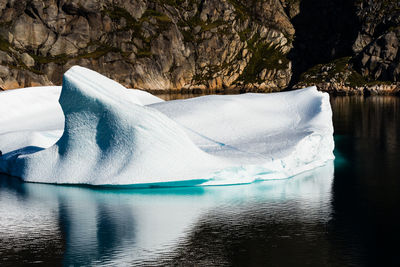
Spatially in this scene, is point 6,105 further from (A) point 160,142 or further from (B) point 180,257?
(B) point 180,257

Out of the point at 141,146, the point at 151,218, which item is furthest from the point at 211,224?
the point at 141,146

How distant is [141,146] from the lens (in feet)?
115

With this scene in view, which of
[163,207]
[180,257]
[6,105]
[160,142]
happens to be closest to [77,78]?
[160,142]

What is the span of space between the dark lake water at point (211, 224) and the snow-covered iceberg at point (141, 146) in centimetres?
98

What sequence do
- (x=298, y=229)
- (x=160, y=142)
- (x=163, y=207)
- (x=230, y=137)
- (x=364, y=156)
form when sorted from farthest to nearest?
(x=364, y=156)
(x=230, y=137)
(x=160, y=142)
(x=163, y=207)
(x=298, y=229)

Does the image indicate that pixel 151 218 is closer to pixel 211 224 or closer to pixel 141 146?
pixel 211 224

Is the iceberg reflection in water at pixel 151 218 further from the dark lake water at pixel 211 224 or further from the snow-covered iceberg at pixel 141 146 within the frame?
the snow-covered iceberg at pixel 141 146

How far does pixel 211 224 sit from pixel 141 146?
28.6ft

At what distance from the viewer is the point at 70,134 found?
3666cm

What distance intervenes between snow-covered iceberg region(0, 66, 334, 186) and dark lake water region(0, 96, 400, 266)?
0.98 m

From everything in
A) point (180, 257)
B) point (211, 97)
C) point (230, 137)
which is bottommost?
point (180, 257)

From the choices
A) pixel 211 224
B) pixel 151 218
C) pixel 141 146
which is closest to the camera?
pixel 211 224

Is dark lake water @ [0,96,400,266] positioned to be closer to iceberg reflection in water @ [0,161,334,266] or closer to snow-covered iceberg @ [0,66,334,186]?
iceberg reflection in water @ [0,161,334,266]

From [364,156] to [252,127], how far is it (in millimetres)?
11887
